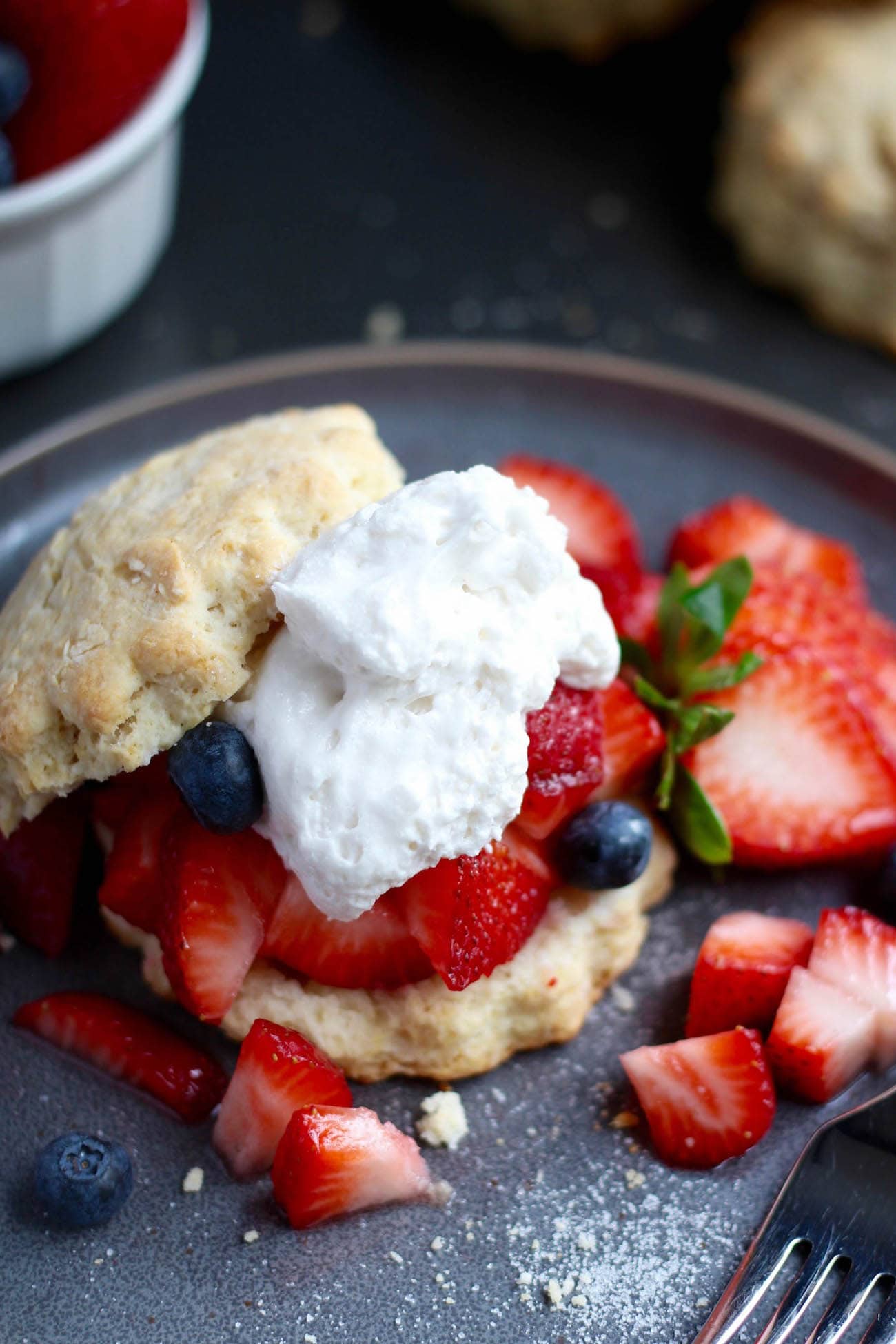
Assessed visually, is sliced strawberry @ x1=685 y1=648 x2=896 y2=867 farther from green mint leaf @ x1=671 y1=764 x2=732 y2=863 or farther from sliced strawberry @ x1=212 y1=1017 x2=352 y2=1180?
sliced strawberry @ x1=212 y1=1017 x2=352 y2=1180

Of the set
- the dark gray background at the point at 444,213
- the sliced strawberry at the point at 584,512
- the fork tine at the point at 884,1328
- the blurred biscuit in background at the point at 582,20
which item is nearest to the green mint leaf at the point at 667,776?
the sliced strawberry at the point at 584,512

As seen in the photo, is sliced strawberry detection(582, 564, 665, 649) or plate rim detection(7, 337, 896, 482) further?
plate rim detection(7, 337, 896, 482)

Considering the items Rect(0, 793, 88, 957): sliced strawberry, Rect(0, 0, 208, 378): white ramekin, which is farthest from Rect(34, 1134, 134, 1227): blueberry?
Rect(0, 0, 208, 378): white ramekin

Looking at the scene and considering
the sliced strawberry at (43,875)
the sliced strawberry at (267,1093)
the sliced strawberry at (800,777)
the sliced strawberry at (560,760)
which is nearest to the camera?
the sliced strawberry at (267,1093)

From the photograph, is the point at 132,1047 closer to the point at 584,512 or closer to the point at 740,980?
the point at 740,980

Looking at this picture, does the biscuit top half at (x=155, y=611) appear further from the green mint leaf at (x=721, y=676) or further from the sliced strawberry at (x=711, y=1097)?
the sliced strawberry at (x=711, y=1097)

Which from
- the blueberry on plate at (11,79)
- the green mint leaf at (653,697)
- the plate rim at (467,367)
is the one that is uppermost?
the blueberry on plate at (11,79)

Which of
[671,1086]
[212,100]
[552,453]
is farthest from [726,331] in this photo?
[671,1086]
